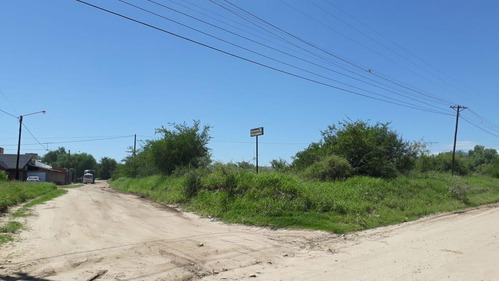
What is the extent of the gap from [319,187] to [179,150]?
56.3ft

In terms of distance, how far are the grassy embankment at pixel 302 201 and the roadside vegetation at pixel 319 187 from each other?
38 mm

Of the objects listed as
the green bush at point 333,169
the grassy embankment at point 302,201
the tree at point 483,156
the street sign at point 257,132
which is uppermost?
the tree at point 483,156

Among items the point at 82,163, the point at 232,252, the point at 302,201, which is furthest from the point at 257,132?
the point at 82,163

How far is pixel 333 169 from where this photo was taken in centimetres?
2619

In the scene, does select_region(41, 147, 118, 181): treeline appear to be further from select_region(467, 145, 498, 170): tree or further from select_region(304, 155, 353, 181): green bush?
select_region(304, 155, 353, 181): green bush

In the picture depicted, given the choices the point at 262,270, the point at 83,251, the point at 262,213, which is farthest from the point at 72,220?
the point at 262,270

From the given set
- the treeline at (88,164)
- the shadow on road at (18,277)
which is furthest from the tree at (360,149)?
the treeline at (88,164)

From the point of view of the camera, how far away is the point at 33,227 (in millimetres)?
12773

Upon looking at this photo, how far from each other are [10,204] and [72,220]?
657cm

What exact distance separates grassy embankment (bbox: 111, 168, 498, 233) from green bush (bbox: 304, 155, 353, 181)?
1754 millimetres

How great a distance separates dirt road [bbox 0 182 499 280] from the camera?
7820mm

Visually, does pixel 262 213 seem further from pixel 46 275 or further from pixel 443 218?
pixel 46 275

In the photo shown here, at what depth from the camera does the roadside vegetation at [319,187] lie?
55.4ft

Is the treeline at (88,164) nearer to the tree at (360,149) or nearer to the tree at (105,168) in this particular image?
the tree at (105,168)
